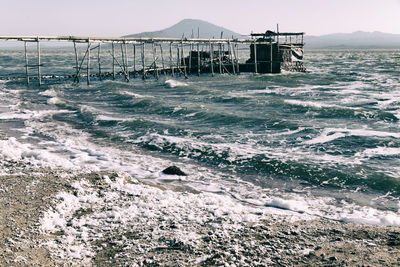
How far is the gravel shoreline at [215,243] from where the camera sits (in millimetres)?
5539

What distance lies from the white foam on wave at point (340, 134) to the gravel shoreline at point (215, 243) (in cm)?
781

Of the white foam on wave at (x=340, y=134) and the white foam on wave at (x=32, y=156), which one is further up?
the white foam on wave at (x=32, y=156)

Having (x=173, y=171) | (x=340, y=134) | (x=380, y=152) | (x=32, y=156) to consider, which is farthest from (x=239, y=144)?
(x=32, y=156)

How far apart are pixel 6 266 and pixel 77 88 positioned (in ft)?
96.1

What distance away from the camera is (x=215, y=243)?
6148 mm

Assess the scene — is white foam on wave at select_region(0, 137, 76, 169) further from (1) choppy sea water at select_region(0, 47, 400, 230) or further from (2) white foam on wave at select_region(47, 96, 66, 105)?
(2) white foam on wave at select_region(47, 96, 66, 105)

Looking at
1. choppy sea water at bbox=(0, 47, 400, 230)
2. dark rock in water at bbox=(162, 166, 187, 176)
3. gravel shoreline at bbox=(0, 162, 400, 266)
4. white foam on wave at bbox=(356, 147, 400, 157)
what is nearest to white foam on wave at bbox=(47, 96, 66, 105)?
choppy sea water at bbox=(0, 47, 400, 230)

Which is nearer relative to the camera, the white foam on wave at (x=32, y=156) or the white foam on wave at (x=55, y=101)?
the white foam on wave at (x=32, y=156)

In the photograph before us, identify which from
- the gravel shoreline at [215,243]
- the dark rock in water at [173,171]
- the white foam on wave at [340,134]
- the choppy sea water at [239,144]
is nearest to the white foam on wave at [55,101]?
the choppy sea water at [239,144]

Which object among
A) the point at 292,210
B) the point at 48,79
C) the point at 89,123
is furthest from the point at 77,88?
the point at 292,210

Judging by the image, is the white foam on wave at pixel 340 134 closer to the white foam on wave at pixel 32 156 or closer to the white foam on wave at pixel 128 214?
the white foam on wave at pixel 128 214

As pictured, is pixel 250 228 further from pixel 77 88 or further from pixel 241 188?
pixel 77 88

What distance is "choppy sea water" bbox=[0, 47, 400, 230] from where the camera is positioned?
9312 millimetres

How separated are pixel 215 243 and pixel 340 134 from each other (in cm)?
1110
